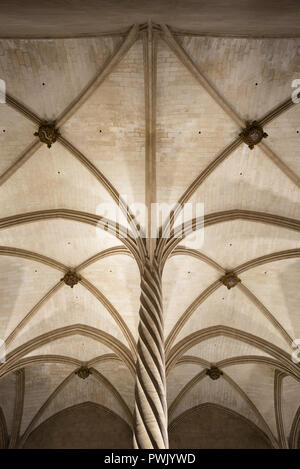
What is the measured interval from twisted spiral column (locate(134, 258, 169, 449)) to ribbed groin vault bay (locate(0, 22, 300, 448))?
3 cm

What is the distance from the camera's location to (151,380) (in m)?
7.43

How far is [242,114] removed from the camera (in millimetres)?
10570

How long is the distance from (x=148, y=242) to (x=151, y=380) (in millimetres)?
4563

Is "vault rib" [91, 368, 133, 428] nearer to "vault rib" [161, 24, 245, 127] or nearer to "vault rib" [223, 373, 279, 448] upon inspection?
"vault rib" [223, 373, 279, 448]

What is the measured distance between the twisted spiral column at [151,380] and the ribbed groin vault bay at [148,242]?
0.03 meters

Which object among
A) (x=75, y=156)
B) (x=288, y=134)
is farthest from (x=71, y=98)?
(x=288, y=134)

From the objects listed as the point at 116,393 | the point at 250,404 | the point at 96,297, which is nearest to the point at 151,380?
the point at 96,297

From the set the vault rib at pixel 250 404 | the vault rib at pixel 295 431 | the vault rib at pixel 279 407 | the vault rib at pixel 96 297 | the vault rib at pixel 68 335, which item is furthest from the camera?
the vault rib at pixel 250 404

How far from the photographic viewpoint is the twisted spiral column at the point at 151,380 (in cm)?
670

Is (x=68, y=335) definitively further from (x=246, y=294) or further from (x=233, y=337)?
(x=246, y=294)

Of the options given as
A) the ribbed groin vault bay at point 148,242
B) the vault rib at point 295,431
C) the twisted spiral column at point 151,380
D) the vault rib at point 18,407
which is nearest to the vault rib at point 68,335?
the ribbed groin vault bay at point 148,242

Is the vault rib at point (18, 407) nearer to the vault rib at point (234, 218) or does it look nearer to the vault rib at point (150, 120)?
the vault rib at point (150, 120)

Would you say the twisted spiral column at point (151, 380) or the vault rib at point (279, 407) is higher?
the vault rib at point (279, 407)

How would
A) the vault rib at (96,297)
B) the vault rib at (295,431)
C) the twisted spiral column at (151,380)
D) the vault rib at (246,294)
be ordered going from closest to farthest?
the twisted spiral column at (151,380)
the vault rib at (246,294)
the vault rib at (96,297)
the vault rib at (295,431)
